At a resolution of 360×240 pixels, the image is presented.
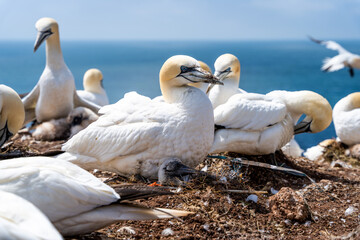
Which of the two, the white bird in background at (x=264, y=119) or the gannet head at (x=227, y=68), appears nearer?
the white bird in background at (x=264, y=119)

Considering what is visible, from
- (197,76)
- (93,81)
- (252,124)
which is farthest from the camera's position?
(93,81)

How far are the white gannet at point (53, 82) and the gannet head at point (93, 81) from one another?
2267mm

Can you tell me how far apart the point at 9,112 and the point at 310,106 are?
3.77 m

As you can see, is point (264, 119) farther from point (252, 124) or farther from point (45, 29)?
point (45, 29)

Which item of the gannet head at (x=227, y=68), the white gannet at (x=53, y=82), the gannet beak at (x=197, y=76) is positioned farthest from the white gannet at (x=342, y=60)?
the white gannet at (x=53, y=82)

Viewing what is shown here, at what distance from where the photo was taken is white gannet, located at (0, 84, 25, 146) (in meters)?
5.55

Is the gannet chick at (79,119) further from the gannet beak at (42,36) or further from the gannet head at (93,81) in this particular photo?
the gannet head at (93,81)

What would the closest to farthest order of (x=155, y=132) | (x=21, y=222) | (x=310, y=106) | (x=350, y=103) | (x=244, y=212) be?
1. (x=21, y=222)
2. (x=244, y=212)
3. (x=155, y=132)
4. (x=310, y=106)
5. (x=350, y=103)

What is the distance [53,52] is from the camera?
24.0 ft

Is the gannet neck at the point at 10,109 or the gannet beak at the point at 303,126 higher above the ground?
the gannet neck at the point at 10,109

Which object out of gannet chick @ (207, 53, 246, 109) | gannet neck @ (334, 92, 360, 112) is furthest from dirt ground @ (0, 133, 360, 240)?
gannet neck @ (334, 92, 360, 112)

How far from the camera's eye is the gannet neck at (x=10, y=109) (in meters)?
5.55

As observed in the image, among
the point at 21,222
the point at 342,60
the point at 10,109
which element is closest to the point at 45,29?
the point at 10,109

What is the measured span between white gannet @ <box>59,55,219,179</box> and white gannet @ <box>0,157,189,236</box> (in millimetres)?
1294
